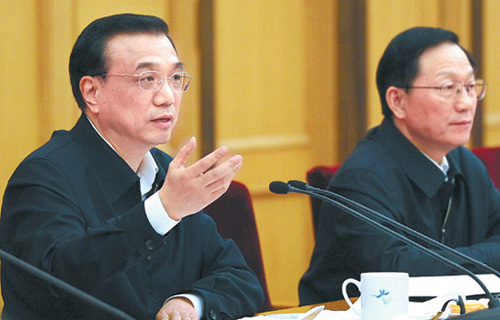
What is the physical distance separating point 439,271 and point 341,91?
1.76 meters

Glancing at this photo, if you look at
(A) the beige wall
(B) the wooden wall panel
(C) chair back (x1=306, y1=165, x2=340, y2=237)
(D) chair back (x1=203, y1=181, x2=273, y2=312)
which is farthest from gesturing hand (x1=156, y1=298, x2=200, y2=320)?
(B) the wooden wall panel

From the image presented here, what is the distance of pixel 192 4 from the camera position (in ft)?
11.1

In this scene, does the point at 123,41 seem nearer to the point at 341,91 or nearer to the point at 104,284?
the point at 104,284

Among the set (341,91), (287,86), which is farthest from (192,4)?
(341,91)

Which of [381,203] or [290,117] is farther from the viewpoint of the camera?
[290,117]

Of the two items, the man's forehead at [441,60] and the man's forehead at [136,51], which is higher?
the man's forehead at [136,51]

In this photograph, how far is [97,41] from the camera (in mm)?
1993

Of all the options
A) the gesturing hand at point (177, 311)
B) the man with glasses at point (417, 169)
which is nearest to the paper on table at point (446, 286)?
the man with glasses at point (417, 169)

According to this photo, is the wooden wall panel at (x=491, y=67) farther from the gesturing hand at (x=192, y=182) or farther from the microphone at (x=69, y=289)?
the microphone at (x=69, y=289)

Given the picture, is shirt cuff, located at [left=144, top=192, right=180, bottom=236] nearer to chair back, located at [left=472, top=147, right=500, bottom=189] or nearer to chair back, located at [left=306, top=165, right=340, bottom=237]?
chair back, located at [left=306, top=165, right=340, bottom=237]

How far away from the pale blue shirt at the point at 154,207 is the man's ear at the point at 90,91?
0.04 metres

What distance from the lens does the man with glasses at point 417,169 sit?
2598 millimetres

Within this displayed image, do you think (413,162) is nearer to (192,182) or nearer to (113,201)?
(113,201)

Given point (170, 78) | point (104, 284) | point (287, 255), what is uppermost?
point (170, 78)
